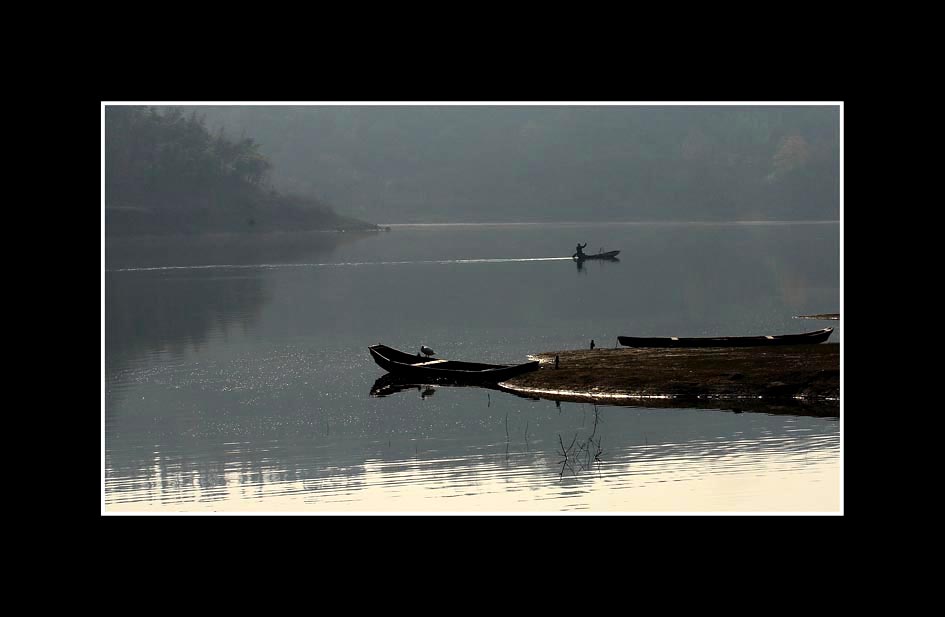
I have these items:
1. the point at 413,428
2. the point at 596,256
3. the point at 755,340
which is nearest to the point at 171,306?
the point at 755,340

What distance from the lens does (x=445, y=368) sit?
61.2m

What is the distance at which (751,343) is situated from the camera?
6094cm

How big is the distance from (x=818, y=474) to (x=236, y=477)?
17650 mm

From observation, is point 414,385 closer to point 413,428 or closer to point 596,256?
point 413,428

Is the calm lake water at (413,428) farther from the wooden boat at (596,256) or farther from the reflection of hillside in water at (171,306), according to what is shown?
the wooden boat at (596,256)

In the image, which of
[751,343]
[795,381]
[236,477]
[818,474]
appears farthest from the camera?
[751,343]

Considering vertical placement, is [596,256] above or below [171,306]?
above

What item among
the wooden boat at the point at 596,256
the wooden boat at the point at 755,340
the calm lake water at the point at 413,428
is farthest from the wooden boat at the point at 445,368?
the wooden boat at the point at 596,256

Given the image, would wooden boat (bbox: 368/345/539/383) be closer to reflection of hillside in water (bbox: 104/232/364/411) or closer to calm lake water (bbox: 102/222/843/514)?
calm lake water (bbox: 102/222/843/514)

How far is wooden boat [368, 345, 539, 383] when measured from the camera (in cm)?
5869

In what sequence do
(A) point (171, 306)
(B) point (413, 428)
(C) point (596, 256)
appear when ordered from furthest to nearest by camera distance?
(C) point (596, 256) → (A) point (171, 306) → (B) point (413, 428)

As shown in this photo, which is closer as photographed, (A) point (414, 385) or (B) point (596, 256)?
(A) point (414, 385)
